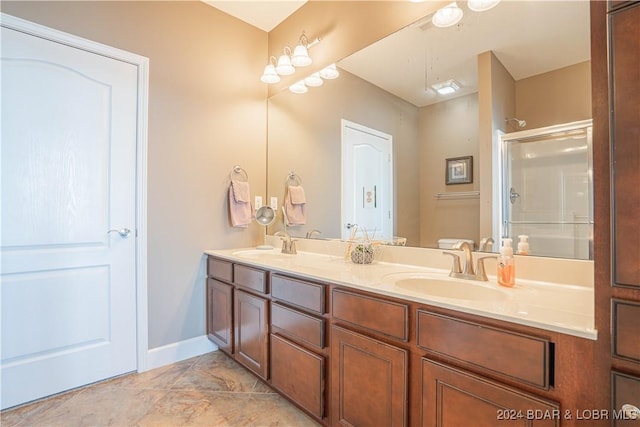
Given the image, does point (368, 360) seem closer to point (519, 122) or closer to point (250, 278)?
point (250, 278)

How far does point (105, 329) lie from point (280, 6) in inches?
103

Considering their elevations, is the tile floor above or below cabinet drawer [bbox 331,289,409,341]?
below

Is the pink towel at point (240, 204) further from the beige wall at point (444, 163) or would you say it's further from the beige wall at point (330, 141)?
the beige wall at point (444, 163)

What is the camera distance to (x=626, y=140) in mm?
720

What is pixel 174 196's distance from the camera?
2.22 metres

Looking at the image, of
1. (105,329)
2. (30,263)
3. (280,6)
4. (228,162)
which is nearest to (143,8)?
(280,6)

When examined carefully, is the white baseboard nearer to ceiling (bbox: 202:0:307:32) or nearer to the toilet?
the toilet

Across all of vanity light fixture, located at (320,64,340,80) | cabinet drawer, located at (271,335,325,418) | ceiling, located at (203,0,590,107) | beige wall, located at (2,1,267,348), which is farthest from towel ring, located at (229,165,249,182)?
cabinet drawer, located at (271,335,325,418)

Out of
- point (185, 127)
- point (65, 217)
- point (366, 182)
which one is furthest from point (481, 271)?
point (65, 217)

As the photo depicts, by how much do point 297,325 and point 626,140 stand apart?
1.35 metres

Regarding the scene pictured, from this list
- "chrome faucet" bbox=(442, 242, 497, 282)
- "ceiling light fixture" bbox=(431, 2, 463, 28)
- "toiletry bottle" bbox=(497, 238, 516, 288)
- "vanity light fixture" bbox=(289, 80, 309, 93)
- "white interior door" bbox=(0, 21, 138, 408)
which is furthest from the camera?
"vanity light fixture" bbox=(289, 80, 309, 93)

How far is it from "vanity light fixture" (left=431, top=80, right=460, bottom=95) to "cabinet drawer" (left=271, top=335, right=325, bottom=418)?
146cm

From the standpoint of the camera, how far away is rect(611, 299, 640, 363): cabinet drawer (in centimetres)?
70

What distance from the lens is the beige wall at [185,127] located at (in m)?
2.10
